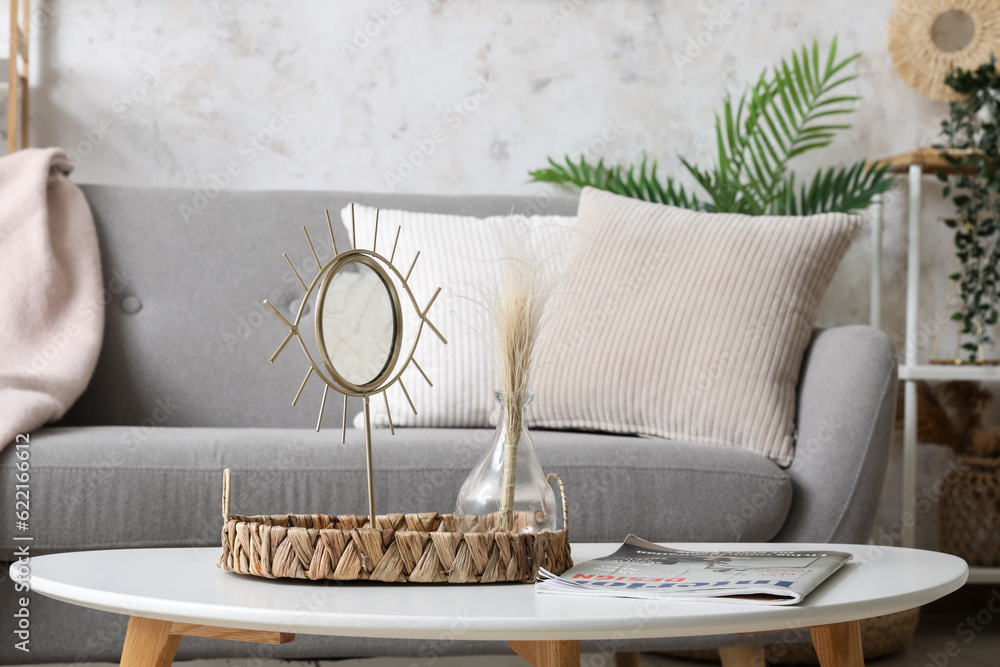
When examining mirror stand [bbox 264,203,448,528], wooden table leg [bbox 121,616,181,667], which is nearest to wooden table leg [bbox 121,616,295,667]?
wooden table leg [bbox 121,616,181,667]

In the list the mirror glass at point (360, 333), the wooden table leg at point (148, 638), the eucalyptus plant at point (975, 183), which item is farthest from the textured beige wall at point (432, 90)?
the wooden table leg at point (148, 638)

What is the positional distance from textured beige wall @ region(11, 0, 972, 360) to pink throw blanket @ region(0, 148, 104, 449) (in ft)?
1.48

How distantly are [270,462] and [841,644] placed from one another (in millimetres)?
830

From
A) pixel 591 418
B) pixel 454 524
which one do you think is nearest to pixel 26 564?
pixel 454 524

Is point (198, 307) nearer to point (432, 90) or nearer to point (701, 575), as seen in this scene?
point (432, 90)

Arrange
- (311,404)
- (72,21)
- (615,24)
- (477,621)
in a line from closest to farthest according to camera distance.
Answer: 1. (477,621)
2. (311,404)
3. (72,21)
4. (615,24)

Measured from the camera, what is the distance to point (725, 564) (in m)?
0.76

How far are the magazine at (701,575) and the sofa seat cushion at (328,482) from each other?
0.51 m

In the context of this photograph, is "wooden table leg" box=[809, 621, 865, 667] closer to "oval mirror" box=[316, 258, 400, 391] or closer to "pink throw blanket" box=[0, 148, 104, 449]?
"oval mirror" box=[316, 258, 400, 391]

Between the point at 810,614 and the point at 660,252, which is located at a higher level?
the point at 660,252

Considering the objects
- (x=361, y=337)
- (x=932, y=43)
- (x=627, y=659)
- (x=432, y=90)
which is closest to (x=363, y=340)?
(x=361, y=337)

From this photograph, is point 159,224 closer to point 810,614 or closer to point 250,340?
point 250,340

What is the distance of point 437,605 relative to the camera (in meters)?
0.62

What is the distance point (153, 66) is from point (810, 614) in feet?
6.99
